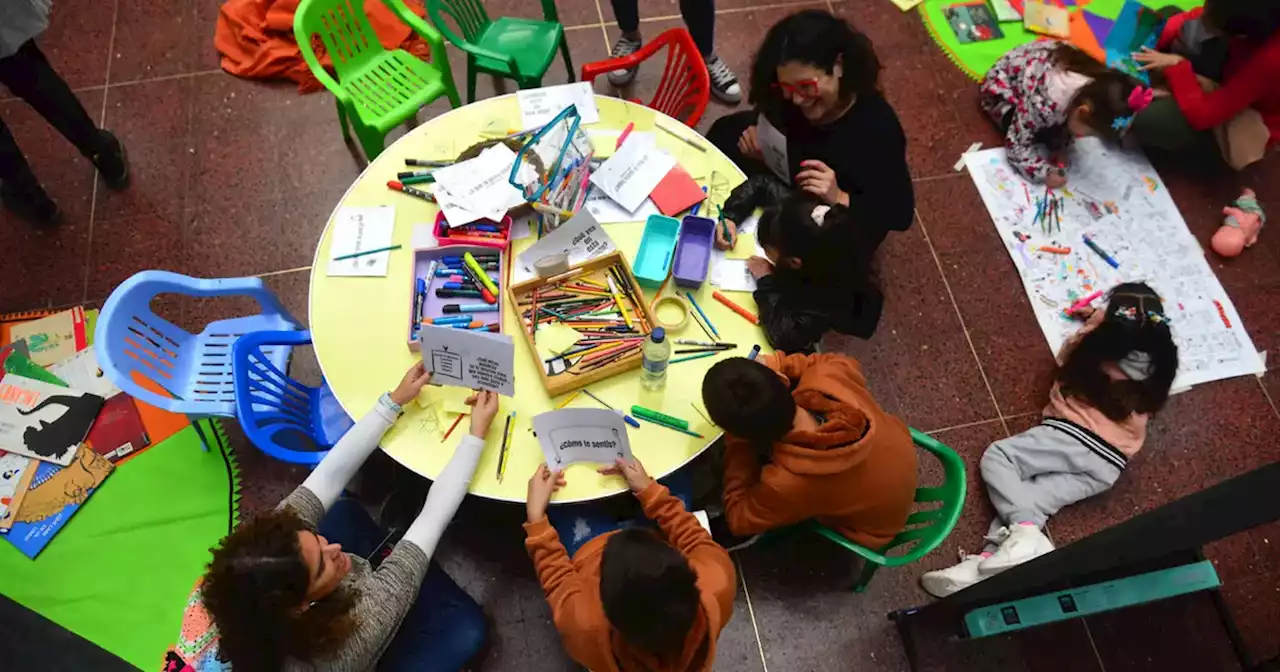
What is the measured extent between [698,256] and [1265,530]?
7.84 ft

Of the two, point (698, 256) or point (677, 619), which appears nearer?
point (677, 619)

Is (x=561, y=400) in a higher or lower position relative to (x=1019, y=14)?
higher

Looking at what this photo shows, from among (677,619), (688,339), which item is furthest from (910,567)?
(677,619)

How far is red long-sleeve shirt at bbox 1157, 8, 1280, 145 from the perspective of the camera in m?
3.03

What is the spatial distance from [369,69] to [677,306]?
1.90 meters

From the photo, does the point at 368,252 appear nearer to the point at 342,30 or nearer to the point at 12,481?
the point at 342,30

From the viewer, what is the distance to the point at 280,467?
2717 mm

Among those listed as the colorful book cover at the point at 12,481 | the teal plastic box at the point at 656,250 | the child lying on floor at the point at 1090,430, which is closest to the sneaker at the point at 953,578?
the child lying on floor at the point at 1090,430

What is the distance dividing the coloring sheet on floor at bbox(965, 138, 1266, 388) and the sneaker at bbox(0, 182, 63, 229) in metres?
4.05

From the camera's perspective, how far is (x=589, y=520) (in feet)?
7.28

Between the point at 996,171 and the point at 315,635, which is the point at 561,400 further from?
the point at 996,171

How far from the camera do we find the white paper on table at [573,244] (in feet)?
7.13

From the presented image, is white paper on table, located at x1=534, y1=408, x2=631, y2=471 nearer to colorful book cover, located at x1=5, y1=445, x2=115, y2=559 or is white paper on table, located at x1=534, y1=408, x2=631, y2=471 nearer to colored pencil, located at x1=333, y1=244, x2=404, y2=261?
colored pencil, located at x1=333, y1=244, x2=404, y2=261

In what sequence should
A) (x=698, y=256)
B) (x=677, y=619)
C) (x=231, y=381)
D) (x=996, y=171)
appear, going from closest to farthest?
(x=677, y=619)
(x=698, y=256)
(x=231, y=381)
(x=996, y=171)
